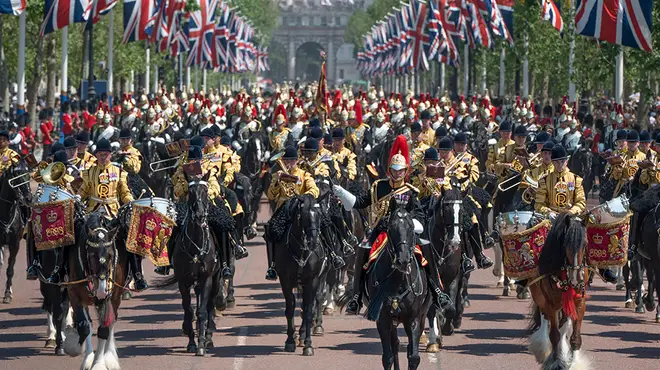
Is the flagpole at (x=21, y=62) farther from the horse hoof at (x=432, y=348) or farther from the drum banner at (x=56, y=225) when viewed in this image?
the horse hoof at (x=432, y=348)

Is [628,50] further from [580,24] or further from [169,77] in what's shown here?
[169,77]

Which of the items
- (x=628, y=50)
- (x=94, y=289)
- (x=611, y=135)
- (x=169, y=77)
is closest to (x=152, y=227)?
(x=94, y=289)

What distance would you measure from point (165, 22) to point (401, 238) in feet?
138

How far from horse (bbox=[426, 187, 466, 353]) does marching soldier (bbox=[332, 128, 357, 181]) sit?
4249 mm

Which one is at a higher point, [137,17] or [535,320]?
[137,17]

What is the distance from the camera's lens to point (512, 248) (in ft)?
55.8

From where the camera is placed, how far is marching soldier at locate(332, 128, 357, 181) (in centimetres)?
2283

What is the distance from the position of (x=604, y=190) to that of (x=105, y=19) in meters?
48.8

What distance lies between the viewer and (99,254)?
53.1 feet

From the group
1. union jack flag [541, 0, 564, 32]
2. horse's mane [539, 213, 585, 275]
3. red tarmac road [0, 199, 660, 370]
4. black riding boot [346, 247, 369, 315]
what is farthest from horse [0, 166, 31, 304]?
union jack flag [541, 0, 564, 32]

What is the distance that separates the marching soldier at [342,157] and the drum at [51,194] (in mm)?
6087

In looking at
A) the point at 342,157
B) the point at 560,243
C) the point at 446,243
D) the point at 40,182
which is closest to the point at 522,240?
the point at 560,243

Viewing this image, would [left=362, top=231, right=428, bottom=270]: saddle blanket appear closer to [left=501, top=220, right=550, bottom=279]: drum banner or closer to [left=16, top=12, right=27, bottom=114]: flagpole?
[left=501, top=220, right=550, bottom=279]: drum banner

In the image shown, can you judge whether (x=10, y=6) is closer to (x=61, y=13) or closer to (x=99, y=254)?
(x=61, y=13)
